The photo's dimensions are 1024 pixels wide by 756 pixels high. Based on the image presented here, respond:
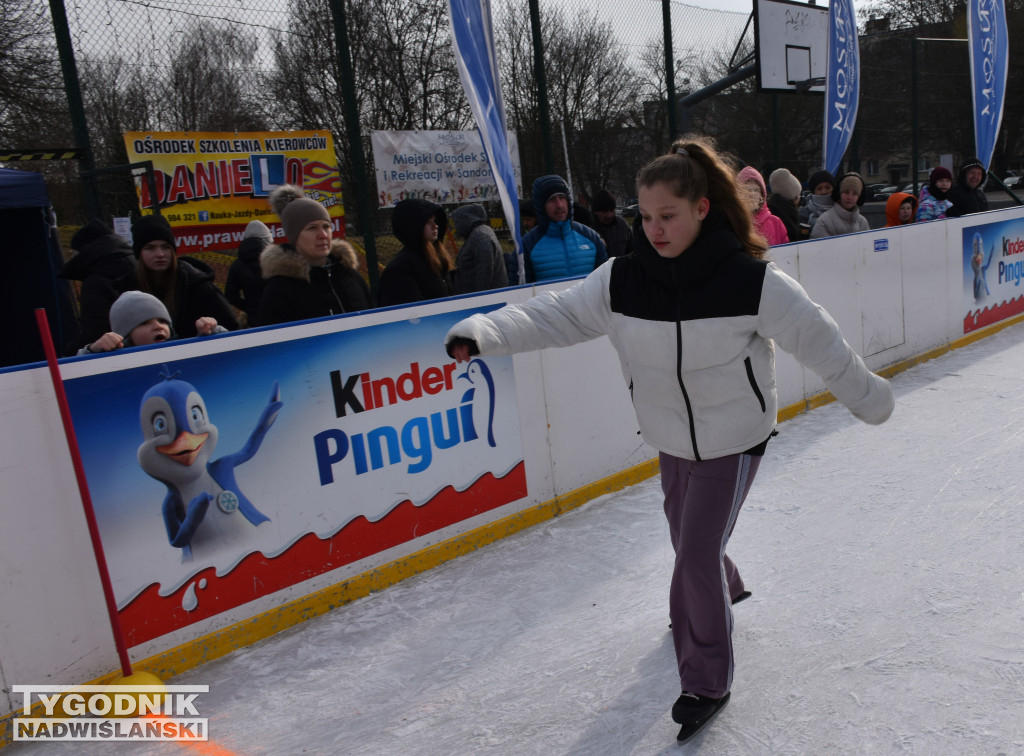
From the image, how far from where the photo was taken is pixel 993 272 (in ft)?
25.7

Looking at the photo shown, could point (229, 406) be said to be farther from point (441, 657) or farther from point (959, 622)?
point (959, 622)

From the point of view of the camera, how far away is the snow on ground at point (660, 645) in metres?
2.32

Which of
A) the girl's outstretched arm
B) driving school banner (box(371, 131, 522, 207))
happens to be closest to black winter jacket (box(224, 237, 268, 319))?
driving school banner (box(371, 131, 522, 207))

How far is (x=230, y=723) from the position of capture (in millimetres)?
2572

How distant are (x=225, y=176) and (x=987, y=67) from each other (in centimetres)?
813

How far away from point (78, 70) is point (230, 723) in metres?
3.86

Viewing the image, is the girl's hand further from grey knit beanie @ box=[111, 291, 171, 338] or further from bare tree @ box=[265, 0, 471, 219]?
bare tree @ box=[265, 0, 471, 219]

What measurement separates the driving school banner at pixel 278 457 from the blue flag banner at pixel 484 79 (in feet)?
2.95

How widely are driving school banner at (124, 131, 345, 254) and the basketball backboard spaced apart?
6.27 m

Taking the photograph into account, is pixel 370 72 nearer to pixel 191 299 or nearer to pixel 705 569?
pixel 191 299

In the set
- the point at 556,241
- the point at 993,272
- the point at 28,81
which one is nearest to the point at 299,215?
the point at 556,241

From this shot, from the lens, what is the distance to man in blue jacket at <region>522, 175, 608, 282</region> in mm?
4785

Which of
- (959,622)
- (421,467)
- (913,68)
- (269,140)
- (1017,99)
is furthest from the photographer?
(1017,99)

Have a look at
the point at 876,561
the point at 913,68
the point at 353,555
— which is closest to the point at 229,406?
the point at 353,555
